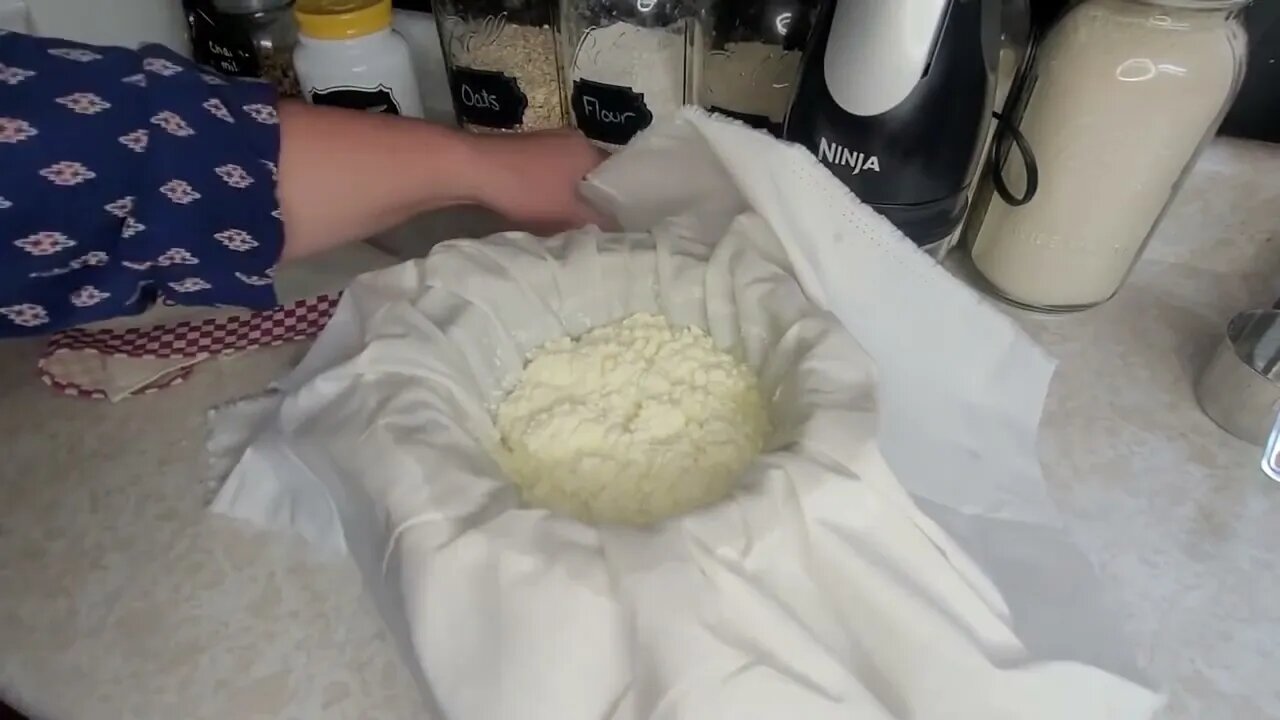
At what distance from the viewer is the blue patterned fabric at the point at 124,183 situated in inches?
16.8

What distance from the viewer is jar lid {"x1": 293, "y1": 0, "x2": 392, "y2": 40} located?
564 mm

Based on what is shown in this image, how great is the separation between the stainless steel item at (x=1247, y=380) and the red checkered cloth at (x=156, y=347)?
17.6 inches

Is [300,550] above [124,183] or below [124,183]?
below

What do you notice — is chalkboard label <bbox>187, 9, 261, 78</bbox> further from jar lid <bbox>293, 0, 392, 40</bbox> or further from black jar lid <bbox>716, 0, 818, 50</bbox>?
black jar lid <bbox>716, 0, 818, 50</bbox>

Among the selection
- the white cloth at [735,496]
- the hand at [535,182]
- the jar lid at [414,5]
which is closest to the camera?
the white cloth at [735,496]

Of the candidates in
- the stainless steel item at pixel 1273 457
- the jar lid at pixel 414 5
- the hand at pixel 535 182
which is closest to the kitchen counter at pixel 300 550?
the stainless steel item at pixel 1273 457

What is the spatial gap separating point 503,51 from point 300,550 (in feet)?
1.11

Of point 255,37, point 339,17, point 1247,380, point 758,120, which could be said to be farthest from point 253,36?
point 1247,380

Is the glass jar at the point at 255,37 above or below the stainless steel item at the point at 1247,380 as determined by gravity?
above

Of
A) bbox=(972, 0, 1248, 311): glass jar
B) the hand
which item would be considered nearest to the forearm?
the hand

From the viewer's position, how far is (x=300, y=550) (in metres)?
0.43

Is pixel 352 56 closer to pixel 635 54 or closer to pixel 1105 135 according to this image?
pixel 635 54

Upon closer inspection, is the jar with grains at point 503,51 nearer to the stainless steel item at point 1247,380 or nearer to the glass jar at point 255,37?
the glass jar at point 255,37

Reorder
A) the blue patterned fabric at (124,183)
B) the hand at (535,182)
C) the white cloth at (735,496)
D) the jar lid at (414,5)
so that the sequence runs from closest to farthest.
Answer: the white cloth at (735,496)
the blue patterned fabric at (124,183)
the hand at (535,182)
the jar lid at (414,5)
